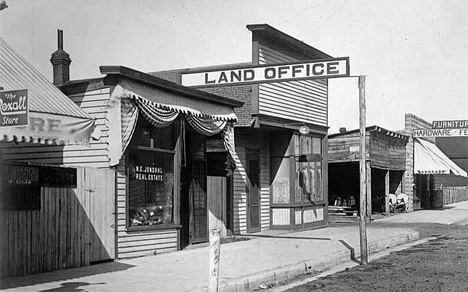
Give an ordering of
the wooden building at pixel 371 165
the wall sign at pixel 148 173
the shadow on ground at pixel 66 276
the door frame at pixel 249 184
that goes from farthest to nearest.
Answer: the wooden building at pixel 371 165 → the door frame at pixel 249 184 → the wall sign at pixel 148 173 → the shadow on ground at pixel 66 276

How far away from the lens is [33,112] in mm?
8719

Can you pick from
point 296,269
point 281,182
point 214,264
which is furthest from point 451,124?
point 214,264

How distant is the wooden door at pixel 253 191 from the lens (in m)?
19.5

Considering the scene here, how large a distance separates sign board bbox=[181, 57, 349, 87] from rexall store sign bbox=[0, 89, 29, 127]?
24.2 ft

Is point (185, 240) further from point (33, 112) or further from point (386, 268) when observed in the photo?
point (33, 112)

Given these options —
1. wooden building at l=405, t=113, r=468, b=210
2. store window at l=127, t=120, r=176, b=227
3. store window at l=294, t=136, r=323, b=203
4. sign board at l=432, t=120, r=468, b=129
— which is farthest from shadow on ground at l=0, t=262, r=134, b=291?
wooden building at l=405, t=113, r=468, b=210

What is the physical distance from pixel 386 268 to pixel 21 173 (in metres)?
7.34

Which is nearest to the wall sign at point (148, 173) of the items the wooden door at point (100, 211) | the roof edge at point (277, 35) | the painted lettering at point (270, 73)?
the wooden door at point (100, 211)

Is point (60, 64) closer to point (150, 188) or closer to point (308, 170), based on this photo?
point (150, 188)

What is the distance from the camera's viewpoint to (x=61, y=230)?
10992 millimetres

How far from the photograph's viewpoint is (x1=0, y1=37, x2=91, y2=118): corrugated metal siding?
29.6ft

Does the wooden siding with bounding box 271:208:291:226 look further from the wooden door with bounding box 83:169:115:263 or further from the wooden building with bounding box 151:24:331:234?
the wooden door with bounding box 83:169:115:263

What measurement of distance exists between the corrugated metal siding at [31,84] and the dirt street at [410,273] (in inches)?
188

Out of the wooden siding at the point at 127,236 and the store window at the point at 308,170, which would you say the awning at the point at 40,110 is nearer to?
the wooden siding at the point at 127,236
